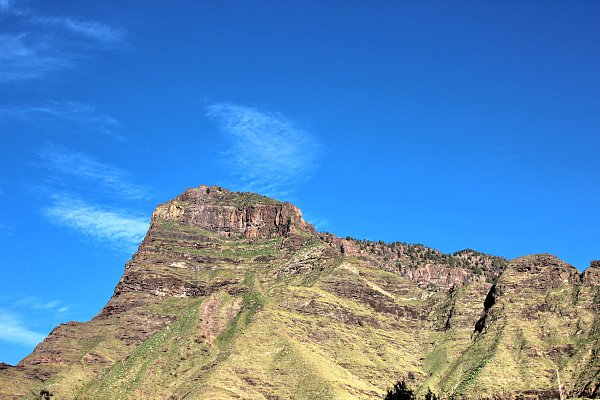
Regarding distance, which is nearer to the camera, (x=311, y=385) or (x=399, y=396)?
(x=399, y=396)

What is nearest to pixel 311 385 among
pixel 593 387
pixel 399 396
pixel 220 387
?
pixel 220 387

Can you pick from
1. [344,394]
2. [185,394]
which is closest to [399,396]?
[344,394]

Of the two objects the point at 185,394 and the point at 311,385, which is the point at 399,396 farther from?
the point at 185,394

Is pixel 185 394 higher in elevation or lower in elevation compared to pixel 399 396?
higher

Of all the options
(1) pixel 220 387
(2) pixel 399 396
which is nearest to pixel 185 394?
(1) pixel 220 387

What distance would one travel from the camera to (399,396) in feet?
471

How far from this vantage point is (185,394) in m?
196

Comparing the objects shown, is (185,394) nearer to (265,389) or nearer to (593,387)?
(265,389)

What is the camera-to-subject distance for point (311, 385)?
194m

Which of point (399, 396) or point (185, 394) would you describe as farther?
point (185, 394)

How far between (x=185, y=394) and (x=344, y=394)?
38.0 metres

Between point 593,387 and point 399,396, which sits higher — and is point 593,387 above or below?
above

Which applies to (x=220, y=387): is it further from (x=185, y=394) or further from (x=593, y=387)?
(x=593, y=387)

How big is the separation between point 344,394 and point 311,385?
28.4ft
